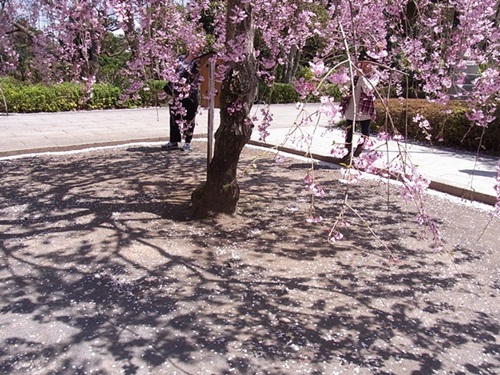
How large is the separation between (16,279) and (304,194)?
3480 millimetres

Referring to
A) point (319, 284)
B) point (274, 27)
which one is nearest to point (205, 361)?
point (319, 284)

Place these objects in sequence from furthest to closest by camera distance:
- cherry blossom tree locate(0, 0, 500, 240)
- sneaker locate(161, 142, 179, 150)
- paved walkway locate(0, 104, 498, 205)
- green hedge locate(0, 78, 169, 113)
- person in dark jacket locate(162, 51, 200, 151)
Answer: green hedge locate(0, 78, 169, 113) < sneaker locate(161, 142, 179, 150) < paved walkway locate(0, 104, 498, 205) < person in dark jacket locate(162, 51, 200, 151) < cherry blossom tree locate(0, 0, 500, 240)

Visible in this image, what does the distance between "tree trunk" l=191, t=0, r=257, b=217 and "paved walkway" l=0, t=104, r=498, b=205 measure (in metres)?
0.72

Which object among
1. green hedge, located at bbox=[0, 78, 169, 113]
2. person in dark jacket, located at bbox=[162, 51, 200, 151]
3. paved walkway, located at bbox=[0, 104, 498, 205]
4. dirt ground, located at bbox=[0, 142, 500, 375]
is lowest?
dirt ground, located at bbox=[0, 142, 500, 375]

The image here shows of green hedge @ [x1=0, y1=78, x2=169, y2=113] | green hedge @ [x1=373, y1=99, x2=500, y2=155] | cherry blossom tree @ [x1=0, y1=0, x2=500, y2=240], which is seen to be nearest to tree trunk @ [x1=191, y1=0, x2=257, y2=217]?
cherry blossom tree @ [x1=0, y1=0, x2=500, y2=240]

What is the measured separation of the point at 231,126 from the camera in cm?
440

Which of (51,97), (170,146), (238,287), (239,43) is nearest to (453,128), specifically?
(170,146)

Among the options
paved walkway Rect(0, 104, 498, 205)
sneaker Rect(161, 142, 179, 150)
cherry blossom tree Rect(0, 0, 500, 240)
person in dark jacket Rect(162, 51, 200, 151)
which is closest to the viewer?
→ cherry blossom tree Rect(0, 0, 500, 240)

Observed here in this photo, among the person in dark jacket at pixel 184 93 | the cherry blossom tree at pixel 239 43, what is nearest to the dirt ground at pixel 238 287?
the cherry blossom tree at pixel 239 43

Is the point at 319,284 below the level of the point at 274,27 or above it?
below

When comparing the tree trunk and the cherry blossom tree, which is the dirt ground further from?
the cherry blossom tree

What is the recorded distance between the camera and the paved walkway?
6664mm

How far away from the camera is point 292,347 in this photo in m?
2.70

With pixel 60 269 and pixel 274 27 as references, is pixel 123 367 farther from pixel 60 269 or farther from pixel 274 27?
pixel 274 27
